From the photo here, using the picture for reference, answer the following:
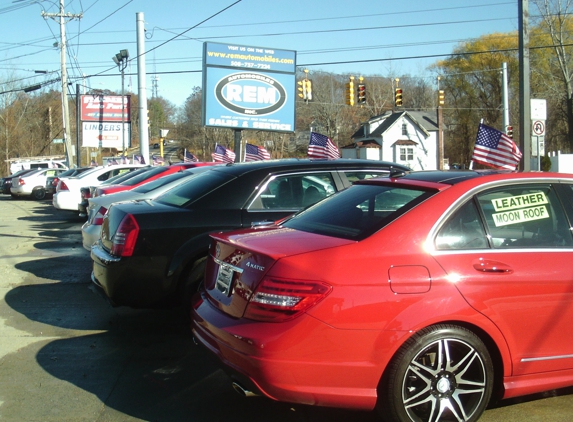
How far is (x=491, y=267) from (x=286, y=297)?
1308 millimetres

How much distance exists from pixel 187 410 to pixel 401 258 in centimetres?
186

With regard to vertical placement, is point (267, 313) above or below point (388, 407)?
above

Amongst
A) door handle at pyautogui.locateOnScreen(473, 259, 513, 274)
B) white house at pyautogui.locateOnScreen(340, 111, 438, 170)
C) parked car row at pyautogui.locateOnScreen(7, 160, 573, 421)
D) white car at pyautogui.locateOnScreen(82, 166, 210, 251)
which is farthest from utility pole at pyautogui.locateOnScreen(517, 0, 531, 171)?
white house at pyautogui.locateOnScreen(340, 111, 438, 170)

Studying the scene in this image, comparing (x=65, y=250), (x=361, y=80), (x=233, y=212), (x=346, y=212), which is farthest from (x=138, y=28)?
(x=346, y=212)

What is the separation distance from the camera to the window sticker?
13.2ft

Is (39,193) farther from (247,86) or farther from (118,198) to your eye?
(118,198)

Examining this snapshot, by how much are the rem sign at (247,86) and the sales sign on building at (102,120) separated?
24901 mm

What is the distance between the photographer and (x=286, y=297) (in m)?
3.36

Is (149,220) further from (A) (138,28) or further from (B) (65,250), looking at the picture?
(A) (138,28)

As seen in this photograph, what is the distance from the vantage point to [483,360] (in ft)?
12.0

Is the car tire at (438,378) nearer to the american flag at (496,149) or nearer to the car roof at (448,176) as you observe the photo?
the car roof at (448,176)

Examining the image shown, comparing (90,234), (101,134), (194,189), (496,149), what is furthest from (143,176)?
(101,134)

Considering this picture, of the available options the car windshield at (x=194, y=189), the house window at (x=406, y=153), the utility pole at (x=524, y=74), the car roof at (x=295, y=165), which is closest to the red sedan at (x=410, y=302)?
the car windshield at (x=194, y=189)

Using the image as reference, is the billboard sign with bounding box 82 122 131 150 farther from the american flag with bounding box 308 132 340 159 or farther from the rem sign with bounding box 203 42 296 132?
the rem sign with bounding box 203 42 296 132
